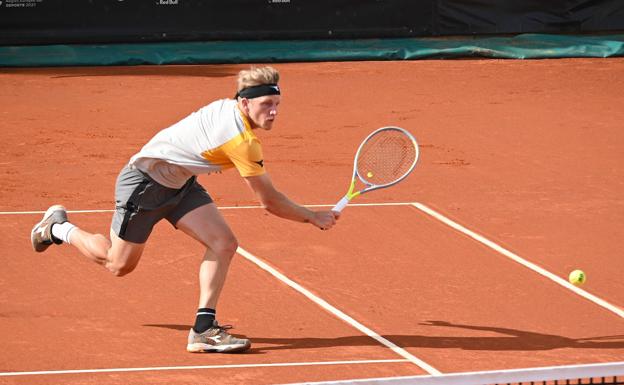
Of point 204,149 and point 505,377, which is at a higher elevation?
point 204,149

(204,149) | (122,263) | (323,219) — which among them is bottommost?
(122,263)

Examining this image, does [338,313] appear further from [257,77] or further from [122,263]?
[257,77]

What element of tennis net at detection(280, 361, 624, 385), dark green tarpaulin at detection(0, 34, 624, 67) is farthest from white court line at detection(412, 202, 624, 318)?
dark green tarpaulin at detection(0, 34, 624, 67)

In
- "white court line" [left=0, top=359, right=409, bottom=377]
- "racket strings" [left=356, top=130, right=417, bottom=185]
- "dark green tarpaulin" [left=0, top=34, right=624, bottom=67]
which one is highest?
"dark green tarpaulin" [left=0, top=34, right=624, bottom=67]

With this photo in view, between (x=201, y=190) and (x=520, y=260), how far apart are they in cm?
299

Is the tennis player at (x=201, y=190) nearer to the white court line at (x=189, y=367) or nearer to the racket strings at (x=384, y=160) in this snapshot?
the white court line at (x=189, y=367)

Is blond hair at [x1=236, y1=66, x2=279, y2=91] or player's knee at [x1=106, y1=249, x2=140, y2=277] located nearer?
blond hair at [x1=236, y1=66, x2=279, y2=91]

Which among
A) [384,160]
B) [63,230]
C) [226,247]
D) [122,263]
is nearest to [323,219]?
[226,247]

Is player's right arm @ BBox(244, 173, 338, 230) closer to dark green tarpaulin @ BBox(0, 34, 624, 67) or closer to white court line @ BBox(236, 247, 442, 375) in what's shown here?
white court line @ BBox(236, 247, 442, 375)

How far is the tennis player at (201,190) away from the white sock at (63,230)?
13.2 inches

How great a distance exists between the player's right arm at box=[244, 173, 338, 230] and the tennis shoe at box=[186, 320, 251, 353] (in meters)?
0.81

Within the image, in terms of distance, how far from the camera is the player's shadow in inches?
280

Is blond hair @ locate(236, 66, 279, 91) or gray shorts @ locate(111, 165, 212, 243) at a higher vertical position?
blond hair @ locate(236, 66, 279, 91)

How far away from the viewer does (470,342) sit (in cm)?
721
